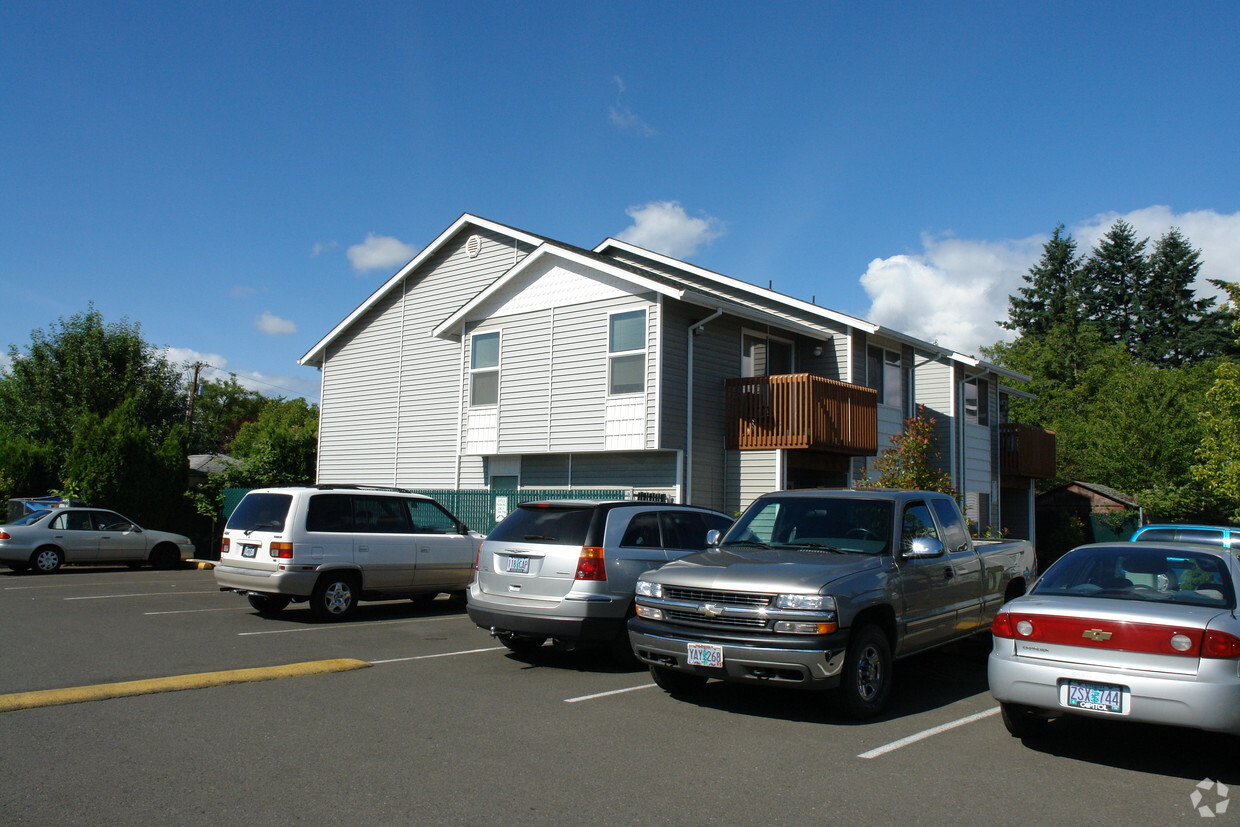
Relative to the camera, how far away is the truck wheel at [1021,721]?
652 centimetres

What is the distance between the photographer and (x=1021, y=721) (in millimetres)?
6559

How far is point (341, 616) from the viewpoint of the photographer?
12.4 m

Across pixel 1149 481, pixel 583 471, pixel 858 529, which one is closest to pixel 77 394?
pixel 583 471

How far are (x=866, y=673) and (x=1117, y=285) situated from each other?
65787mm

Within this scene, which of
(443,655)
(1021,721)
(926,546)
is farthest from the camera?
(443,655)

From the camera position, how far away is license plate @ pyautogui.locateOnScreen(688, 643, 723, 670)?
7.04 metres

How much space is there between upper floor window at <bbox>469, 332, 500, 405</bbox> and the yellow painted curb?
→ 11.9 metres

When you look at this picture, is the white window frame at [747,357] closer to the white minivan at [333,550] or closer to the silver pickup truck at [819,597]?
the white minivan at [333,550]

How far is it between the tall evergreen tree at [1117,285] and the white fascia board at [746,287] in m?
49.9

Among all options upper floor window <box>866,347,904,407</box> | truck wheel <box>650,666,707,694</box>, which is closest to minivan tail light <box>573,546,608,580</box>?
truck wheel <box>650,666,707,694</box>

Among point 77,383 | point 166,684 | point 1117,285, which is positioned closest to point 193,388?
point 77,383

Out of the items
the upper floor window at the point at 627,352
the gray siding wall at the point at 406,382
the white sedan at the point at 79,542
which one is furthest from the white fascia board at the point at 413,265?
the white sedan at the point at 79,542

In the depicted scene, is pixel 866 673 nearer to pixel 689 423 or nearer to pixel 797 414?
pixel 797 414

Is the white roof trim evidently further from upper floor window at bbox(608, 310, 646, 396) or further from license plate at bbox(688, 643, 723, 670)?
license plate at bbox(688, 643, 723, 670)
